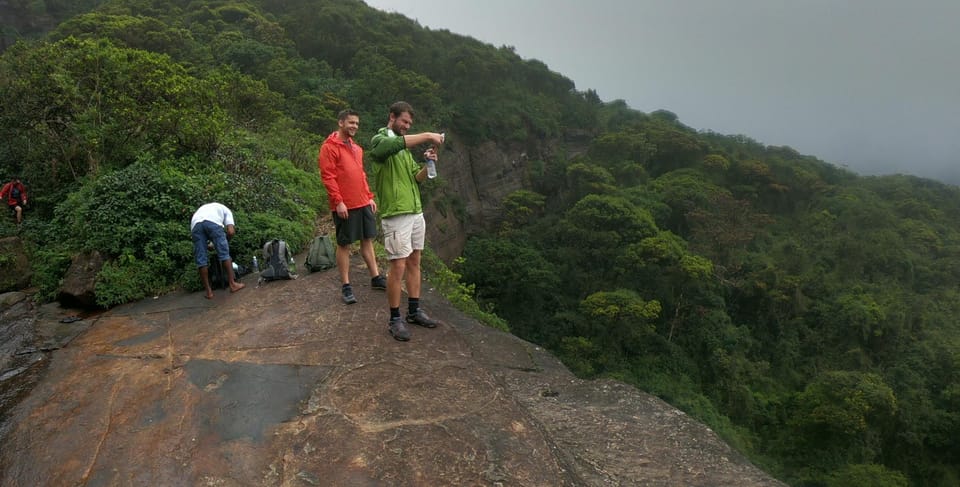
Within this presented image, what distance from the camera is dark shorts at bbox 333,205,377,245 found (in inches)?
178

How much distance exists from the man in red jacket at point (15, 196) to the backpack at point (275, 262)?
3.81 metres

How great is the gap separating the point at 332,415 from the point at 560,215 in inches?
1272

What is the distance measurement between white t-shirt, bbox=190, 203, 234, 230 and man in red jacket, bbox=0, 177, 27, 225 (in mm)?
3349

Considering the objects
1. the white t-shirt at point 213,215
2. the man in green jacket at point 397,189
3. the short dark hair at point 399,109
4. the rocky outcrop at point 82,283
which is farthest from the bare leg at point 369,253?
the rocky outcrop at point 82,283

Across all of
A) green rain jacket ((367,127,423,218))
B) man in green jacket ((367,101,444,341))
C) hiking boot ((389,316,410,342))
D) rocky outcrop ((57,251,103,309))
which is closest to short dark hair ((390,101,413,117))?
man in green jacket ((367,101,444,341))

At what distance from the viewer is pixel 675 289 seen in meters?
24.9

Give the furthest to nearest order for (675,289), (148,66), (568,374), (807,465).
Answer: (675,289) → (807,465) → (148,66) → (568,374)

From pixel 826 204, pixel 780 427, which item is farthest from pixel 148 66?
pixel 826 204

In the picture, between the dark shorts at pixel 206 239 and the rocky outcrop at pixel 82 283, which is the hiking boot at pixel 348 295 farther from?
the rocky outcrop at pixel 82 283

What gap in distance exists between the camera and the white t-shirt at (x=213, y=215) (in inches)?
210

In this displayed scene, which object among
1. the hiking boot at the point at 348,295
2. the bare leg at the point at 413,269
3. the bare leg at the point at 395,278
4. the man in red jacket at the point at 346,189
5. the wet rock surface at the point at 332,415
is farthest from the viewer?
the hiking boot at the point at 348,295

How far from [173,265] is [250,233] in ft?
2.87

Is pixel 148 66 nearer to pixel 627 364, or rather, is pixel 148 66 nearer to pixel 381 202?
pixel 381 202

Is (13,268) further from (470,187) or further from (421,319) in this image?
(470,187)
